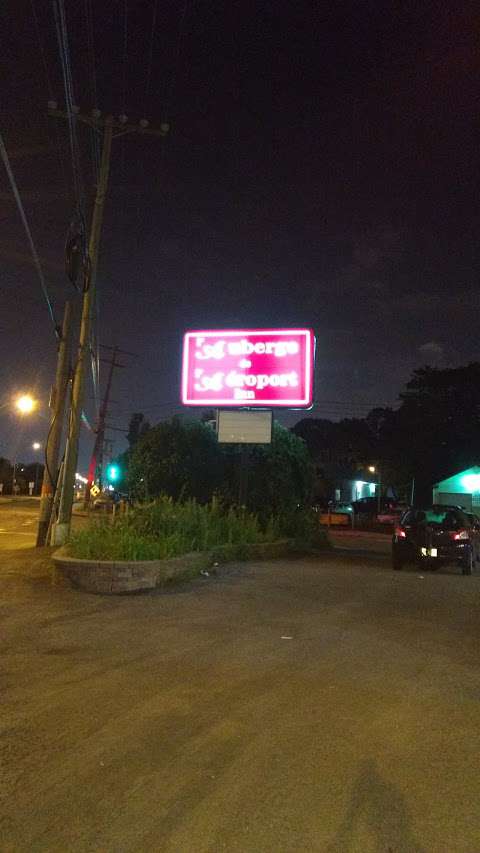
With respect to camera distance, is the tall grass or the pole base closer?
the tall grass

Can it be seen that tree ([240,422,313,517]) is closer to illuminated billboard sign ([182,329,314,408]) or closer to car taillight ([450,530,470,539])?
illuminated billboard sign ([182,329,314,408])

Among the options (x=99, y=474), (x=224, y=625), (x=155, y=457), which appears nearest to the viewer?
(x=224, y=625)

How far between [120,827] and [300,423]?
91186 mm

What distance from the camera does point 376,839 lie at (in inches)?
151

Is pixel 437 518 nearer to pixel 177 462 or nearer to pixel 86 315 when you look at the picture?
pixel 177 462

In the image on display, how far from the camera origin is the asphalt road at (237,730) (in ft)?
13.0

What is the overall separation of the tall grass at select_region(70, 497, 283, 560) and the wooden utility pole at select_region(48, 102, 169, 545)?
→ 128 inches

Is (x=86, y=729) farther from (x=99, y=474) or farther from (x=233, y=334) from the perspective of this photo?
(x=99, y=474)

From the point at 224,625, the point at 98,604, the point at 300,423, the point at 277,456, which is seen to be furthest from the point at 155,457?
the point at 300,423

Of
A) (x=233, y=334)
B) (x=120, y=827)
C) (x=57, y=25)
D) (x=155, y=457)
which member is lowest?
(x=120, y=827)

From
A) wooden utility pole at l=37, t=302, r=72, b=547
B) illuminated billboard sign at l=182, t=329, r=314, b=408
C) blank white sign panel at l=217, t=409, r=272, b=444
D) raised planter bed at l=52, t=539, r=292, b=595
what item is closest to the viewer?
raised planter bed at l=52, t=539, r=292, b=595

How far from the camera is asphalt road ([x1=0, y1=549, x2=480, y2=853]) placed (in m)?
3.95

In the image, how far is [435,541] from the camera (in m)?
16.6

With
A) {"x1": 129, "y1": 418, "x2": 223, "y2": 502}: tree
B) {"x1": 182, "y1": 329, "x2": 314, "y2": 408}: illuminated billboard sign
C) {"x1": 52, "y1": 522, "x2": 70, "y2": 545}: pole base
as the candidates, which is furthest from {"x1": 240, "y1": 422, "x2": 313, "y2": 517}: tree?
{"x1": 52, "y1": 522, "x2": 70, "y2": 545}: pole base
